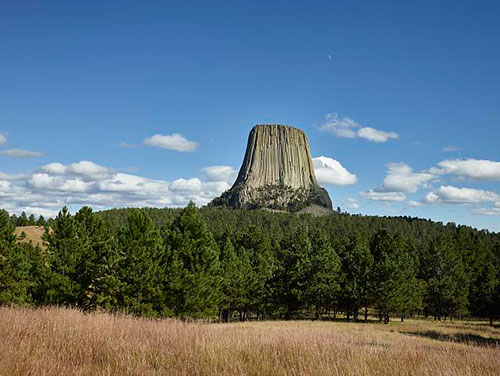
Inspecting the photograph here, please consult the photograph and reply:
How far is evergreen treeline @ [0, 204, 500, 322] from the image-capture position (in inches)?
1171

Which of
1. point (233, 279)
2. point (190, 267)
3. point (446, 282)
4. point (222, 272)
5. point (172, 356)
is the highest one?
point (172, 356)

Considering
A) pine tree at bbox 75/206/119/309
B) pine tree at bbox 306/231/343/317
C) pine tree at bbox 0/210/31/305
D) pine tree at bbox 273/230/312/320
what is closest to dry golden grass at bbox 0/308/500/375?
pine tree at bbox 75/206/119/309

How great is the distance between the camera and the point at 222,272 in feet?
139

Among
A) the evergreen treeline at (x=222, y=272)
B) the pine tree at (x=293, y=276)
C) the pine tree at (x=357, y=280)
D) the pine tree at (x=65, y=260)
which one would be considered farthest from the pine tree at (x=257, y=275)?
the pine tree at (x=65, y=260)

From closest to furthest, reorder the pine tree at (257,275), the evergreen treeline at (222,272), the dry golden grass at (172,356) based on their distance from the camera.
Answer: the dry golden grass at (172,356) < the evergreen treeline at (222,272) < the pine tree at (257,275)

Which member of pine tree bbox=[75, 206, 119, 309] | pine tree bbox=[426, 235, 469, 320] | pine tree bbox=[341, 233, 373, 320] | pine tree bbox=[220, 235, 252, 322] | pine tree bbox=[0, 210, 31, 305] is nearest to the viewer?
pine tree bbox=[75, 206, 119, 309]

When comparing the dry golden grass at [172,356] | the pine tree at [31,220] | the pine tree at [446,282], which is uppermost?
the pine tree at [31,220]

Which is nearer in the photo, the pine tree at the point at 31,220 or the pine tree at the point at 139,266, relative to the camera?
the pine tree at the point at 139,266

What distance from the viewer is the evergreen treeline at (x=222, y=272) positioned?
29750mm

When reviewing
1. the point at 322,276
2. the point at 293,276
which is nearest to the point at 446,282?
the point at 322,276

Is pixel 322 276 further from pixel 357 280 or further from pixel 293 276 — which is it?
pixel 357 280

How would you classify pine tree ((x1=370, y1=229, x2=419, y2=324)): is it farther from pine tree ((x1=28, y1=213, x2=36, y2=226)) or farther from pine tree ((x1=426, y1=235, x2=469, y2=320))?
pine tree ((x1=28, y1=213, x2=36, y2=226))

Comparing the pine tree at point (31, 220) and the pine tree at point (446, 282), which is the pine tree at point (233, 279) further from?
the pine tree at point (31, 220)

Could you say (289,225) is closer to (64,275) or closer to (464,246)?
(464,246)
